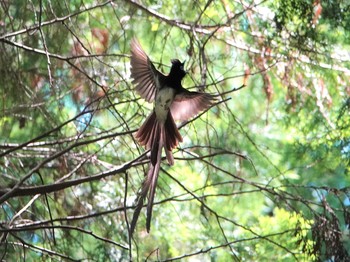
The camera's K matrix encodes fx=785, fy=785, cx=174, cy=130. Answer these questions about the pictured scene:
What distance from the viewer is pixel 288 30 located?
12.5ft

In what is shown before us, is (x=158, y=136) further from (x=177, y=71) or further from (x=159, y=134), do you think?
(x=177, y=71)

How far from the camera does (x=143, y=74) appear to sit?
114 inches

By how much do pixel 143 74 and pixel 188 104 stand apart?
0.75 ft

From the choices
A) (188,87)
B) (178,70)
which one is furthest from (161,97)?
(188,87)

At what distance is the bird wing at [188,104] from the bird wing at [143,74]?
3.8 inches

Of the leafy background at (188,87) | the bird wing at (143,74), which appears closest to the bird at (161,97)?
the bird wing at (143,74)

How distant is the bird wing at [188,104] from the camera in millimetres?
2908

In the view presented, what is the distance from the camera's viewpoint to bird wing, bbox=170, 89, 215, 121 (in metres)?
2.91

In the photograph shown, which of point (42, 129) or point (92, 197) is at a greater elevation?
point (42, 129)

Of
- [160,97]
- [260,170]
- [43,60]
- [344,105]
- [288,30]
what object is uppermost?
[260,170]

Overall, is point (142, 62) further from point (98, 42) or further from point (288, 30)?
point (98, 42)

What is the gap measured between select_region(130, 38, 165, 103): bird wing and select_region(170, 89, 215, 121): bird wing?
96 mm

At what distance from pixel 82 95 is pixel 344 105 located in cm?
141

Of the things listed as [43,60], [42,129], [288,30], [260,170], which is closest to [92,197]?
[42,129]
